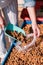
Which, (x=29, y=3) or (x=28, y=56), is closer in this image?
(x=29, y=3)

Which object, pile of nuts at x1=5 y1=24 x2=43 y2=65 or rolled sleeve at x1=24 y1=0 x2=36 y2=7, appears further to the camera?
pile of nuts at x1=5 y1=24 x2=43 y2=65

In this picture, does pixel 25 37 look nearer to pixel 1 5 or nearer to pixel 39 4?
pixel 1 5

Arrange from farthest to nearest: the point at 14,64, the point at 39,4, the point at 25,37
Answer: the point at 39,4 < the point at 25,37 < the point at 14,64

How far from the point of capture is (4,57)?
1590mm

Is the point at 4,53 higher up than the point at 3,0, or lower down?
lower down

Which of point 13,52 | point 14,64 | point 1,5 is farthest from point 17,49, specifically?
point 1,5

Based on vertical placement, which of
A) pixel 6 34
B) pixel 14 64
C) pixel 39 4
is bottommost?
pixel 14 64

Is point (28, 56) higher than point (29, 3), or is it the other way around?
point (29, 3)

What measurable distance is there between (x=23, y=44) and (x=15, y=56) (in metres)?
0.14

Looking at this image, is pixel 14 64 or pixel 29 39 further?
pixel 29 39

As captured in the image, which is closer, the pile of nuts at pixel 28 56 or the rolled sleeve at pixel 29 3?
the rolled sleeve at pixel 29 3

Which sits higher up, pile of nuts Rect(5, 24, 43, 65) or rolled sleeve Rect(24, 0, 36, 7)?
rolled sleeve Rect(24, 0, 36, 7)

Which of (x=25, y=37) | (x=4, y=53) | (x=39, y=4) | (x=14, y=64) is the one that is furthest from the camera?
(x=39, y=4)

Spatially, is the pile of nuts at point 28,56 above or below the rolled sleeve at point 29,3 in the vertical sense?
below
